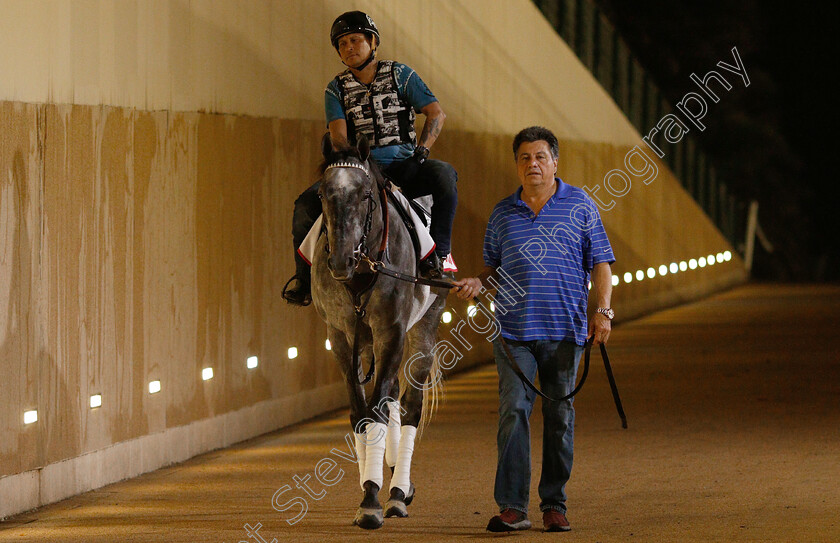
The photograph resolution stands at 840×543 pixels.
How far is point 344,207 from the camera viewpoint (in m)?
8.22

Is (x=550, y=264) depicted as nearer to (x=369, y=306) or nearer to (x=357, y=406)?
(x=369, y=306)

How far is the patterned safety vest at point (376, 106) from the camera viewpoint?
9.46 metres

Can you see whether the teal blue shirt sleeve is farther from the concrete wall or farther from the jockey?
the concrete wall

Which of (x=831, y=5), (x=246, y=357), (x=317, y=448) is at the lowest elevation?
(x=317, y=448)

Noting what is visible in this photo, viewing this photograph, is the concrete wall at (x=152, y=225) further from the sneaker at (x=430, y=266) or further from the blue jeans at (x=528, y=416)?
the blue jeans at (x=528, y=416)

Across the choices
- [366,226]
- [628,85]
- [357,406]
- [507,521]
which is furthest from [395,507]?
[628,85]

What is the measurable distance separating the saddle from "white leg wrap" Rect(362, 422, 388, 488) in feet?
3.86

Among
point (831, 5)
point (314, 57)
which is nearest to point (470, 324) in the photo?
point (314, 57)

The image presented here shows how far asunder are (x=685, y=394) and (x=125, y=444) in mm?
6827

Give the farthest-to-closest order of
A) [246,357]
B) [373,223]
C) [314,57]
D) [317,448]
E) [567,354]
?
[314,57]
[246,357]
[317,448]
[373,223]
[567,354]

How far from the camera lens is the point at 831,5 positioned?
5959 cm

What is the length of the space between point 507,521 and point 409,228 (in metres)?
2.13

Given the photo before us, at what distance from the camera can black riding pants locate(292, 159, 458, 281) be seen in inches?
370

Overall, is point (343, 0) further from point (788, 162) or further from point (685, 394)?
point (788, 162)
